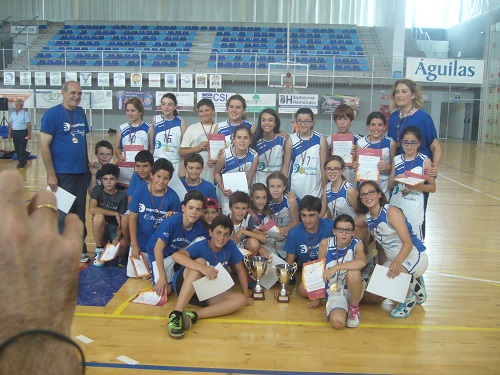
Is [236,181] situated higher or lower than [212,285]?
higher

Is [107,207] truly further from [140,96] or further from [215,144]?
[140,96]

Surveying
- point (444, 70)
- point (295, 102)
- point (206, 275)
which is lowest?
point (206, 275)

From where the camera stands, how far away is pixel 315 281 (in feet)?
12.5

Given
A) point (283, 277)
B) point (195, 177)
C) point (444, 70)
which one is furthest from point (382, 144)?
point (444, 70)

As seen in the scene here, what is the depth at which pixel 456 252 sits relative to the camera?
5465 millimetres

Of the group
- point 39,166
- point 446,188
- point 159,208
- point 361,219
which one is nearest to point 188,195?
point 159,208

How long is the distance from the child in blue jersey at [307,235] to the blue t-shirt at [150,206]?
1.11 m

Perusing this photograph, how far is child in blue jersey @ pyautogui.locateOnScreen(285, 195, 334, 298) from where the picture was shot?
4.27 m

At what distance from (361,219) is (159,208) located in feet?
6.04

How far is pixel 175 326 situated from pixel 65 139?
2.38 meters

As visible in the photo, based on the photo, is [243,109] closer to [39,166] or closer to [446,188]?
[446,188]

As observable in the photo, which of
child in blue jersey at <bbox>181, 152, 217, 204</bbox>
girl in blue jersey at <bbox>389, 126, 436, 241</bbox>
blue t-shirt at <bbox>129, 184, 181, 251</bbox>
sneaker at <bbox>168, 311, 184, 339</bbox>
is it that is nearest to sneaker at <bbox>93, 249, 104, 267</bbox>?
blue t-shirt at <bbox>129, 184, 181, 251</bbox>

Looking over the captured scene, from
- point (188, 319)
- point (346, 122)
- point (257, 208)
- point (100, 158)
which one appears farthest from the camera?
point (100, 158)

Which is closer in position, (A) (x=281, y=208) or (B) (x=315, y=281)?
(B) (x=315, y=281)
